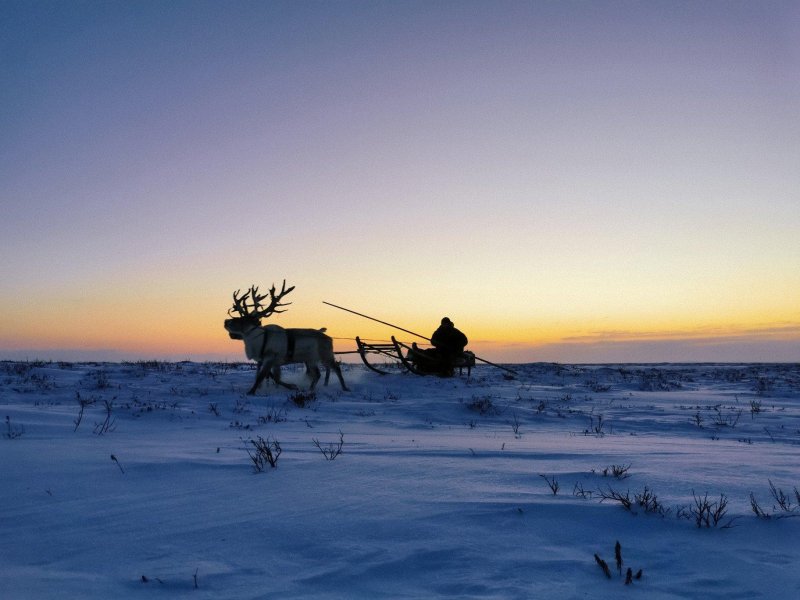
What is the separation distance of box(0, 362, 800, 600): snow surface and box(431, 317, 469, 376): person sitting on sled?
33.3ft

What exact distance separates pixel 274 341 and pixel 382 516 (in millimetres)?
9951

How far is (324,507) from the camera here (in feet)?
9.37

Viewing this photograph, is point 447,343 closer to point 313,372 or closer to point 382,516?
point 313,372

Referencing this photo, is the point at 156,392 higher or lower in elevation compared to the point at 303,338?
lower

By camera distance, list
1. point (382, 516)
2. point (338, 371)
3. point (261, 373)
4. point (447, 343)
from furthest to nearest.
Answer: point (447, 343), point (338, 371), point (261, 373), point (382, 516)

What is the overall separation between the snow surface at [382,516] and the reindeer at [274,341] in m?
6.01

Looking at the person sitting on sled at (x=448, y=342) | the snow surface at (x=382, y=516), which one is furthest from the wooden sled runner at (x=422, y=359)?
the snow surface at (x=382, y=516)

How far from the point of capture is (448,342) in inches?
643

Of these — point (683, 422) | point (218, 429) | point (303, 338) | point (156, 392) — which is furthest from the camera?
point (303, 338)

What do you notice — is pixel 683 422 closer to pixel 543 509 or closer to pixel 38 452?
pixel 543 509

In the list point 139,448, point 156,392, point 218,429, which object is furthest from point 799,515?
point 156,392

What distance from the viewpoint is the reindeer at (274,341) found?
12.2m

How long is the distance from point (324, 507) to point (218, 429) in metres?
3.91

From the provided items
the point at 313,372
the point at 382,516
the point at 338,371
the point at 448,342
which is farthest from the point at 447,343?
the point at 382,516
